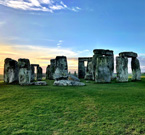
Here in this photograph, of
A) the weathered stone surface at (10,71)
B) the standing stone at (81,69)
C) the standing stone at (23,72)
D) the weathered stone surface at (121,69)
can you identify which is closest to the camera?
the standing stone at (23,72)

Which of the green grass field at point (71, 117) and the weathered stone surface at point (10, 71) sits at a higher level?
the weathered stone surface at point (10, 71)

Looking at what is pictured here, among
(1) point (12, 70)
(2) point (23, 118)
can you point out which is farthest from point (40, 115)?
(1) point (12, 70)

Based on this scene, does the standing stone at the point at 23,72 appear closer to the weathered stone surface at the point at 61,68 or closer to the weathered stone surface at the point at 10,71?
the weathered stone surface at the point at 10,71

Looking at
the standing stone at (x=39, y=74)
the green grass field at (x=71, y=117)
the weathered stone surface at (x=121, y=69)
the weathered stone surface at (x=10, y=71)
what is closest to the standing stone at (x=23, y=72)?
the weathered stone surface at (x=10, y=71)

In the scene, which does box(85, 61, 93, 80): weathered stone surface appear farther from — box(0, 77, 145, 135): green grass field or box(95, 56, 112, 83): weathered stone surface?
box(0, 77, 145, 135): green grass field

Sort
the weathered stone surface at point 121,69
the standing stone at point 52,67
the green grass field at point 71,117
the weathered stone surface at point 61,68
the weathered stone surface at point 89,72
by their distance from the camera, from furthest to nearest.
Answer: the standing stone at point 52,67, the weathered stone surface at point 89,72, the weathered stone surface at point 121,69, the weathered stone surface at point 61,68, the green grass field at point 71,117

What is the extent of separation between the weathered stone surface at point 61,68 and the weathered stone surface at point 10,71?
4.17m

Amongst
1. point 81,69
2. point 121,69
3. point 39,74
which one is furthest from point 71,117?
point 81,69

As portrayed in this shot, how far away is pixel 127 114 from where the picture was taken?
523cm

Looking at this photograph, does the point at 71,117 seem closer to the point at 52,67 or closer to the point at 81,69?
the point at 52,67

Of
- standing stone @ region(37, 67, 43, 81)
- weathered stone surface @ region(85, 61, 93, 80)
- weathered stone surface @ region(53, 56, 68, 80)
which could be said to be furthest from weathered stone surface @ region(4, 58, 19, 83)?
weathered stone surface @ region(85, 61, 93, 80)

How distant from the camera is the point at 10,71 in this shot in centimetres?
1461

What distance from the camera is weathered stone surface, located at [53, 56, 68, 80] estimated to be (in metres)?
14.8

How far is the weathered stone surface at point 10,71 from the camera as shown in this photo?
47.7 ft
